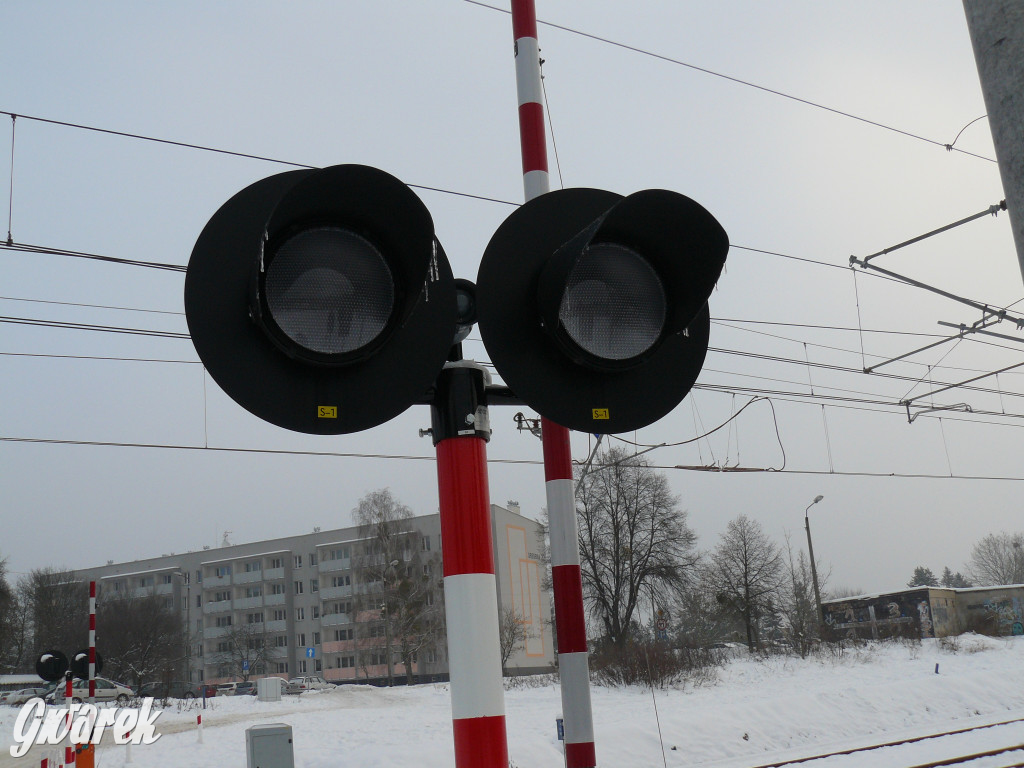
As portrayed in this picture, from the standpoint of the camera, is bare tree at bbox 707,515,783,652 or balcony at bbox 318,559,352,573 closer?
bare tree at bbox 707,515,783,652

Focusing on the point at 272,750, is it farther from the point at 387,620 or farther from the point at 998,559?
the point at 998,559

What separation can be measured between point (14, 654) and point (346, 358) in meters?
66.5

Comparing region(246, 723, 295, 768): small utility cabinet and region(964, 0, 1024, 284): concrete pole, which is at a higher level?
region(964, 0, 1024, 284): concrete pole

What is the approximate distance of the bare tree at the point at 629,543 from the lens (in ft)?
116

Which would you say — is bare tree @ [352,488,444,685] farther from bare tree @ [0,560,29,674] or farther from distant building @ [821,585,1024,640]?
distant building @ [821,585,1024,640]

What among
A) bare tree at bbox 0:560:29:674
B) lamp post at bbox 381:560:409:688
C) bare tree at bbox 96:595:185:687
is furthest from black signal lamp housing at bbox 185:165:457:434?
bare tree at bbox 0:560:29:674

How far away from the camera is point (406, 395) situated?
168cm

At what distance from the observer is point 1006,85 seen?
118 centimetres

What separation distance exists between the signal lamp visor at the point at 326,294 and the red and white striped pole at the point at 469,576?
26 centimetres

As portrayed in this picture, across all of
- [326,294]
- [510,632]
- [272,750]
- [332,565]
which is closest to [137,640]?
[510,632]

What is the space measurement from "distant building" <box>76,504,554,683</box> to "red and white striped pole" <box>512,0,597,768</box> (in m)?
57.9

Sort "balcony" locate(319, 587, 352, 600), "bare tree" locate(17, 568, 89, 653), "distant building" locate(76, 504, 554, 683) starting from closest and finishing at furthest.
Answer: "bare tree" locate(17, 568, 89, 653) < "distant building" locate(76, 504, 554, 683) < "balcony" locate(319, 587, 352, 600)

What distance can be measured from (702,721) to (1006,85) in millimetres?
14785

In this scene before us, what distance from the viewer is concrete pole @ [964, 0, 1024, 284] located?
115 cm
